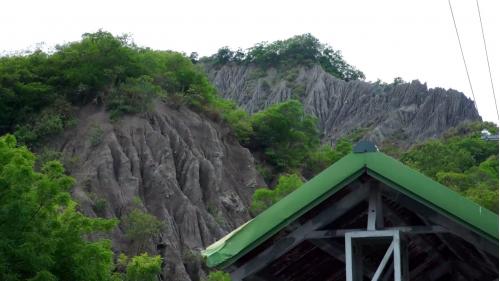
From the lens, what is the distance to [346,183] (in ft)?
24.0

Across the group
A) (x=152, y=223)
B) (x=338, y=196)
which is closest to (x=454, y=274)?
(x=338, y=196)

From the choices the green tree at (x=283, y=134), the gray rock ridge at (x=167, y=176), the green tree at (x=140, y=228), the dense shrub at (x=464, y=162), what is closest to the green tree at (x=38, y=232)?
the green tree at (x=140, y=228)

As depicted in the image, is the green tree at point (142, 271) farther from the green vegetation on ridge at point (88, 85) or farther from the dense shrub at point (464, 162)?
the green vegetation on ridge at point (88, 85)

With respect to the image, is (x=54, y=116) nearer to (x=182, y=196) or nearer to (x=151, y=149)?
(x=151, y=149)

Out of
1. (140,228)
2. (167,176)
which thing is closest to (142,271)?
(140,228)

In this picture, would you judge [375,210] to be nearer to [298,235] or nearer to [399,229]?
[399,229]

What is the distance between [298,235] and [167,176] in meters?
43.2

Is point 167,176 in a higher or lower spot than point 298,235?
lower

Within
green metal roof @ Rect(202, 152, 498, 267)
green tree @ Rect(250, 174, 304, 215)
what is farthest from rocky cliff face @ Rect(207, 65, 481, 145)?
green metal roof @ Rect(202, 152, 498, 267)

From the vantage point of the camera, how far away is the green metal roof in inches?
285

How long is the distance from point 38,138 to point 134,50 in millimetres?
9920

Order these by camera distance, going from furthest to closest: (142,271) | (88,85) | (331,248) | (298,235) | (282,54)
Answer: (282,54)
(88,85)
(142,271)
(331,248)
(298,235)

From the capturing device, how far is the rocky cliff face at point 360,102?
80.6m

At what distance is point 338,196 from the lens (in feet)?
25.0
